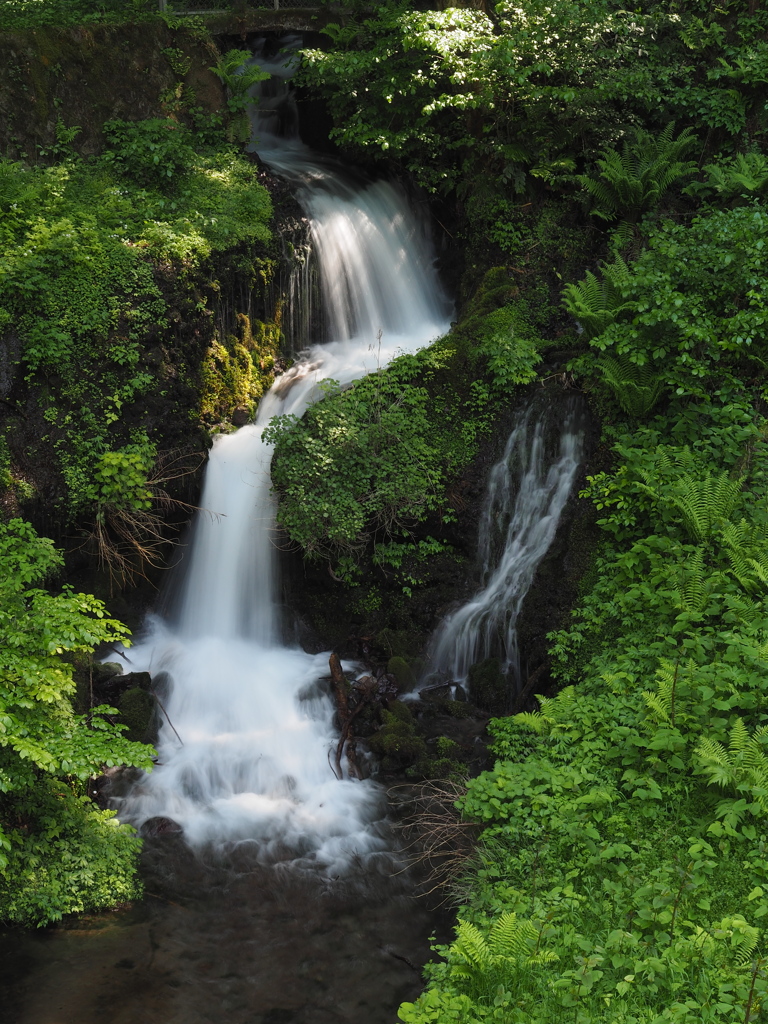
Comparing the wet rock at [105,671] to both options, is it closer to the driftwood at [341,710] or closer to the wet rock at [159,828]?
the wet rock at [159,828]

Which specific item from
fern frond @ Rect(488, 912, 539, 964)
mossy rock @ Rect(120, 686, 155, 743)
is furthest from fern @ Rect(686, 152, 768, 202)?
mossy rock @ Rect(120, 686, 155, 743)

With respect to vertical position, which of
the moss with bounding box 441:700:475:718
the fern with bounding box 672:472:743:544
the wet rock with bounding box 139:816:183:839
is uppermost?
the fern with bounding box 672:472:743:544

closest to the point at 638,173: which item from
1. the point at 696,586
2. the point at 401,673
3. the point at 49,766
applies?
the point at 696,586

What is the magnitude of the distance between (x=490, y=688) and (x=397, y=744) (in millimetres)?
1269

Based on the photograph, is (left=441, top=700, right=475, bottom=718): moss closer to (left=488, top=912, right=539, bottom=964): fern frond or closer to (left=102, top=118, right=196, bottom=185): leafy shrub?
(left=488, top=912, right=539, bottom=964): fern frond

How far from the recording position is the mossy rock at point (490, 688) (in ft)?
27.6

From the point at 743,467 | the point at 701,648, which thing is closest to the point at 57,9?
the point at 743,467

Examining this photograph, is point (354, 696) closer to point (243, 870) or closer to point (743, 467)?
point (243, 870)

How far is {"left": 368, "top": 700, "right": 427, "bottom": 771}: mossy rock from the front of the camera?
305 inches

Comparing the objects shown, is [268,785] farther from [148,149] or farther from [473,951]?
[148,149]

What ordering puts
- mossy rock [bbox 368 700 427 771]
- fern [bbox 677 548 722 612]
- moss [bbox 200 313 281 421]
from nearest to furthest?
1. fern [bbox 677 548 722 612]
2. mossy rock [bbox 368 700 427 771]
3. moss [bbox 200 313 281 421]

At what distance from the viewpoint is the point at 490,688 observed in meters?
8.46

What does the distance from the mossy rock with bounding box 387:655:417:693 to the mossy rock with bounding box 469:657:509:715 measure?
0.67m

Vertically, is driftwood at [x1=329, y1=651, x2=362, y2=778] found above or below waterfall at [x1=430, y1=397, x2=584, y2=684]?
below
